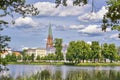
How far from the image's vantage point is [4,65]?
13570mm

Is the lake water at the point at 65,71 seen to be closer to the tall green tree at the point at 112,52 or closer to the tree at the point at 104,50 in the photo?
the tree at the point at 104,50

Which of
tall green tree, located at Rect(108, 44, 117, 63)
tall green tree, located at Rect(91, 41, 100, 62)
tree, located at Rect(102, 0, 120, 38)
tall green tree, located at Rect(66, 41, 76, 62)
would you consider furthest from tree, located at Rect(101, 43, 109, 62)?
tree, located at Rect(102, 0, 120, 38)

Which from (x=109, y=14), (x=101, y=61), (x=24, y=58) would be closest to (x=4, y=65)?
(x=109, y=14)

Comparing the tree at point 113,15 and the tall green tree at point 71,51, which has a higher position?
the tree at point 113,15

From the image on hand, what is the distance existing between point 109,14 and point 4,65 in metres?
9.87

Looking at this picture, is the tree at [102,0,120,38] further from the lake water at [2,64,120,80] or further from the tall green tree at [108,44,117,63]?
the tall green tree at [108,44,117,63]

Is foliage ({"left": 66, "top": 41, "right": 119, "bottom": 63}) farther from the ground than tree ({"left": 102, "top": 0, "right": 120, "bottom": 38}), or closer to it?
closer to it

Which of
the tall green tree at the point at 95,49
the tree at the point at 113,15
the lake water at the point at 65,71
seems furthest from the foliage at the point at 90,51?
the tree at the point at 113,15

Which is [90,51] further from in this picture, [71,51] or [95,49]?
[71,51]

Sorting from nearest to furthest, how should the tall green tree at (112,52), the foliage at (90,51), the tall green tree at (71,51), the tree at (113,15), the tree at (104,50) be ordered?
the tree at (113,15), the foliage at (90,51), the tree at (104,50), the tall green tree at (112,52), the tall green tree at (71,51)

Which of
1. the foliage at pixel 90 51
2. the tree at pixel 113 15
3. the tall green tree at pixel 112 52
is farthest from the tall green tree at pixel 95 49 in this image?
the tree at pixel 113 15

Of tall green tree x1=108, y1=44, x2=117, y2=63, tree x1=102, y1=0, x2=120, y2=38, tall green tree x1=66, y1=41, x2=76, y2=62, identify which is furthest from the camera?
tall green tree x1=66, y1=41, x2=76, y2=62

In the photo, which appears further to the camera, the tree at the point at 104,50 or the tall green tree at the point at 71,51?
the tall green tree at the point at 71,51

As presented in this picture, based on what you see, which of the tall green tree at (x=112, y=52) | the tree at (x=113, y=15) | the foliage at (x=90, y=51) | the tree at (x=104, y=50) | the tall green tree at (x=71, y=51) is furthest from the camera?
the tall green tree at (x=71, y=51)
